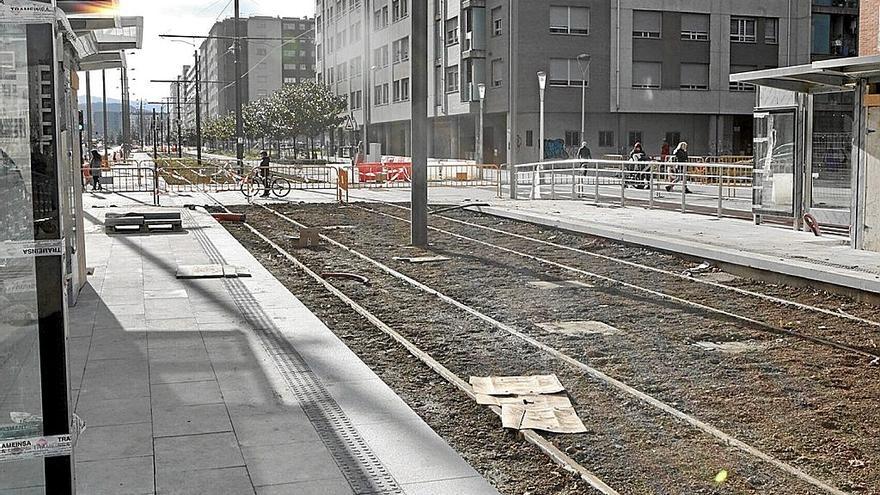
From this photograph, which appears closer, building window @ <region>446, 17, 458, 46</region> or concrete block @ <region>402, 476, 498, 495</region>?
concrete block @ <region>402, 476, 498, 495</region>

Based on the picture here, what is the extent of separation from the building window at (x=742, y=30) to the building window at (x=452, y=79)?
16637mm

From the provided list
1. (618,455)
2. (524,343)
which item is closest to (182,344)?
(524,343)

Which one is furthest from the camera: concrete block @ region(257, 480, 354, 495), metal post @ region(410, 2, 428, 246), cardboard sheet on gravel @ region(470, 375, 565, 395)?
metal post @ region(410, 2, 428, 246)

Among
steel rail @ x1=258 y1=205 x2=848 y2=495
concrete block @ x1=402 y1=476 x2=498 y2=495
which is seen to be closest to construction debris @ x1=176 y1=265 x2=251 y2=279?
steel rail @ x1=258 y1=205 x2=848 y2=495

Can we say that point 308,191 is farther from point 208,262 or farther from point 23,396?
point 23,396

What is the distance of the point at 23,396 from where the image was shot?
5.73m

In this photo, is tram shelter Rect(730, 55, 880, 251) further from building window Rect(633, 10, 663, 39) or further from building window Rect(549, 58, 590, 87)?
building window Rect(633, 10, 663, 39)

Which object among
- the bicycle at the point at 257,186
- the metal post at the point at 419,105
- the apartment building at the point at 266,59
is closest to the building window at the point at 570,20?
the bicycle at the point at 257,186

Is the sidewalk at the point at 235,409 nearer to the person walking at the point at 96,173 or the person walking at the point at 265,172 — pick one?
the person walking at the point at 265,172

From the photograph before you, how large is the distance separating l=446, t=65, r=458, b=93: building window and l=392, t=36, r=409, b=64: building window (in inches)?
376

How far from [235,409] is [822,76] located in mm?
12433

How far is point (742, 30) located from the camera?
61188 mm

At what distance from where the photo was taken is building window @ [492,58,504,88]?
196 feet

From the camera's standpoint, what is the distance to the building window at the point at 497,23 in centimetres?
5972
